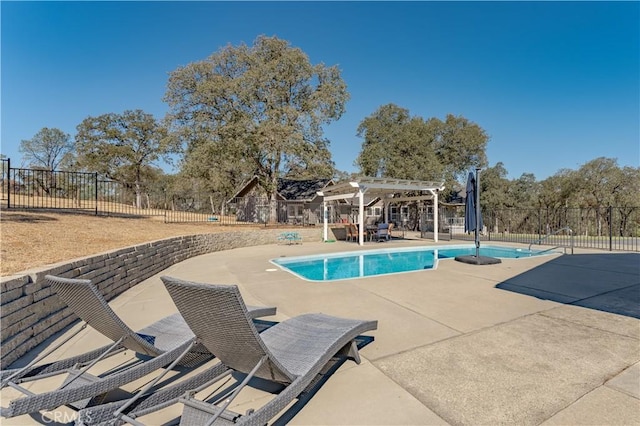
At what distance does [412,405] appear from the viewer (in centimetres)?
229

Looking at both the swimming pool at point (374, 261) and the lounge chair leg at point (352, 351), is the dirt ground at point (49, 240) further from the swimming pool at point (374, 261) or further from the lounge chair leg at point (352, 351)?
the swimming pool at point (374, 261)

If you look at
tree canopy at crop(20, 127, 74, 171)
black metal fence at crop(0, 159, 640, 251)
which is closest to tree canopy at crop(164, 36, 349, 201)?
black metal fence at crop(0, 159, 640, 251)

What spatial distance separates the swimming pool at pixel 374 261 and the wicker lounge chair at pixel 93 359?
221 inches

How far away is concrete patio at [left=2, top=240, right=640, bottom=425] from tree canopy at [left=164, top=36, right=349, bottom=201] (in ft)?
49.6

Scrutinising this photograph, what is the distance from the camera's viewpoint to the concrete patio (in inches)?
87.5

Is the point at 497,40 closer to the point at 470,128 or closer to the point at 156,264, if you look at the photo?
the point at 470,128

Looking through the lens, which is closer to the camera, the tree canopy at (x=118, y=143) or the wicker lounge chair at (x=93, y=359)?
the wicker lounge chair at (x=93, y=359)

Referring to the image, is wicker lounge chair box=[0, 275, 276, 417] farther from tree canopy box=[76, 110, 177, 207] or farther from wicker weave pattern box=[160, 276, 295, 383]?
tree canopy box=[76, 110, 177, 207]

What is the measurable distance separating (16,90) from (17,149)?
1520 inches

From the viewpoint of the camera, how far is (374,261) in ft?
38.5

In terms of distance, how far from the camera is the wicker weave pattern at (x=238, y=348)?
6.21 feet

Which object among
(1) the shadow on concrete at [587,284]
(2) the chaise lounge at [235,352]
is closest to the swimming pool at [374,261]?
(1) the shadow on concrete at [587,284]

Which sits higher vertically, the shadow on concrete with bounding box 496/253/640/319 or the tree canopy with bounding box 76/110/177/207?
the tree canopy with bounding box 76/110/177/207

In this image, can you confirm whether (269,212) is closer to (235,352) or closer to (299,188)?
(299,188)
